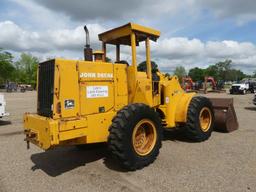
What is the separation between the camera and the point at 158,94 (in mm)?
7359

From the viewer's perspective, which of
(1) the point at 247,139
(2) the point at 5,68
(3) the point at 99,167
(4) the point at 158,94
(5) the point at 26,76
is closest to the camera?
(3) the point at 99,167

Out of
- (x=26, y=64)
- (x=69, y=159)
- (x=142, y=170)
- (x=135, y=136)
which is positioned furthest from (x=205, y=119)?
(x=26, y=64)

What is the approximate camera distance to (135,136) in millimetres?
5922

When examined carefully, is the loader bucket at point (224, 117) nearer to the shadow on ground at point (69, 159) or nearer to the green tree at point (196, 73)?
the shadow on ground at point (69, 159)

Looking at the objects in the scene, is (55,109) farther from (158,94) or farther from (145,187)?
(158,94)

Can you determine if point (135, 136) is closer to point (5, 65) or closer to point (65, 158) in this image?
point (65, 158)

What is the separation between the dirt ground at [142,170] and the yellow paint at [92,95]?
0.68 metres

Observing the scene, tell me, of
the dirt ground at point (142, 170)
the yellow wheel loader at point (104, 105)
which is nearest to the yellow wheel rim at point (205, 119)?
the dirt ground at point (142, 170)

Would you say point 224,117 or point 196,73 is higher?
point 196,73

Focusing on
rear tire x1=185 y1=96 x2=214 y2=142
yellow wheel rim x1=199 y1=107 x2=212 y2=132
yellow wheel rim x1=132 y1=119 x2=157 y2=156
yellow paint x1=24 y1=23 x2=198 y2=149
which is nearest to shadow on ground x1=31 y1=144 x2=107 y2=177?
yellow paint x1=24 y1=23 x2=198 y2=149

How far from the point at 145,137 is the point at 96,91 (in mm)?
1453

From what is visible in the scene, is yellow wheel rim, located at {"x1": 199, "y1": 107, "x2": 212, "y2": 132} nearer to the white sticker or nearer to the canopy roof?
the canopy roof

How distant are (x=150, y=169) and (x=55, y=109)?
7.10 ft

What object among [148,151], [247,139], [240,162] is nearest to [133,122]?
[148,151]
